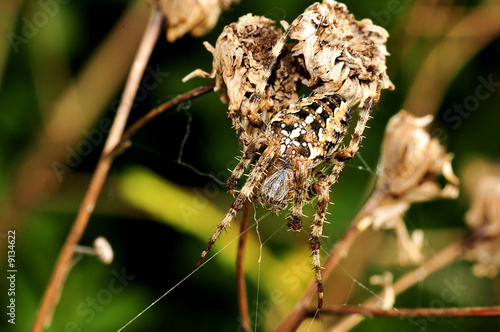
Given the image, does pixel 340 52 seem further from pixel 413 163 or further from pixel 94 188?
pixel 94 188

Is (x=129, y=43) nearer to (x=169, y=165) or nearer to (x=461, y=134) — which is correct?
(x=169, y=165)

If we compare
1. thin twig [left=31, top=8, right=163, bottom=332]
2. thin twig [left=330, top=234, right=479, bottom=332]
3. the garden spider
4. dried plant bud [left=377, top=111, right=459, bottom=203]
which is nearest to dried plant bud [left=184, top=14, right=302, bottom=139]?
the garden spider

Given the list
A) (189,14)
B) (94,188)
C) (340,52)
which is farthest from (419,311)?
(189,14)

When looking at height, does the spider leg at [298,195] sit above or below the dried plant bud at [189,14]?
below

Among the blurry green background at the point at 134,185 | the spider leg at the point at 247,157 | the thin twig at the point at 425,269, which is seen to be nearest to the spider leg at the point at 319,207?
the spider leg at the point at 247,157

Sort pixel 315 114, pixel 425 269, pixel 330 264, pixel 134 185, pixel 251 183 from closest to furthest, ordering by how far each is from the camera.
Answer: pixel 315 114 → pixel 251 183 → pixel 330 264 → pixel 425 269 → pixel 134 185

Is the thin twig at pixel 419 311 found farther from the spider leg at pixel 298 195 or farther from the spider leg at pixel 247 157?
the spider leg at pixel 247 157

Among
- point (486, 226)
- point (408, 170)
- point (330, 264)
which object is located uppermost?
point (408, 170)

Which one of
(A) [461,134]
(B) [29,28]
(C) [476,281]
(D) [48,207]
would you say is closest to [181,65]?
(B) [29,28]
